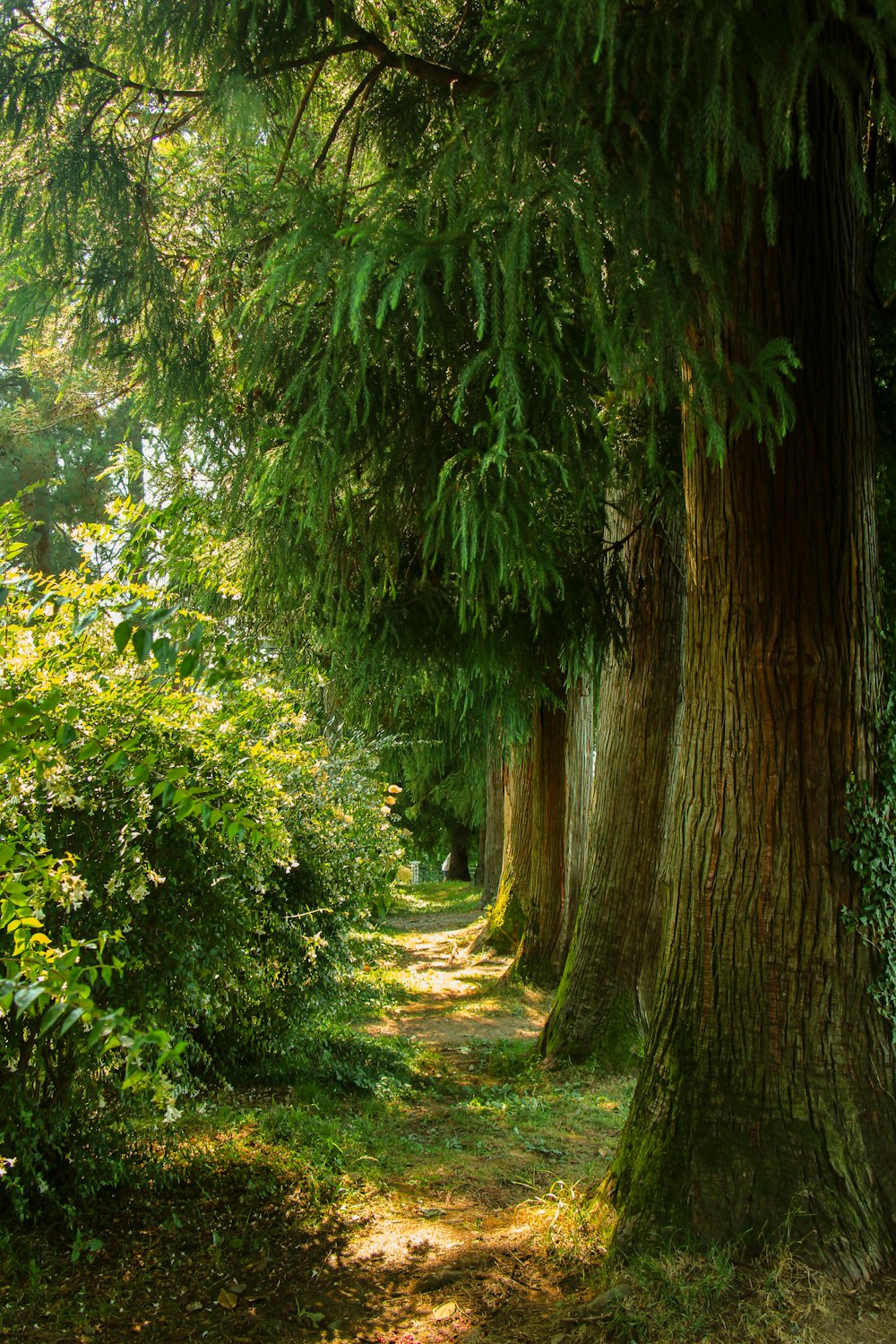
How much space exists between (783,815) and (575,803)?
736 cm

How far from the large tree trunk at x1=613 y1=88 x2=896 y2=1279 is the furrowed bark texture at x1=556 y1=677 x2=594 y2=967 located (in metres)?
6.53

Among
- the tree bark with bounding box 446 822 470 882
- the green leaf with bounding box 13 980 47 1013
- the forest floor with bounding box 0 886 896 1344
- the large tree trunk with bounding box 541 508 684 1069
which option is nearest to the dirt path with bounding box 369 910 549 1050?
the large tree trunk with bounding box 541 508 684 1069

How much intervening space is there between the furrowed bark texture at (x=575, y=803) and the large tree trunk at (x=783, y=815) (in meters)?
6.53

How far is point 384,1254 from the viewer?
4270mm

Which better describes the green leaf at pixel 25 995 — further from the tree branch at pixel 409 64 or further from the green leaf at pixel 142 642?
the tree branch at pixel 409 64

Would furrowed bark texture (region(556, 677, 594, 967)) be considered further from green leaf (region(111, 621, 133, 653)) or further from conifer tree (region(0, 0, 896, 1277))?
green leaf (region(111, 621, 133, 653))

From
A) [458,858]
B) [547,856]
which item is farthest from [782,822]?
[458,858]

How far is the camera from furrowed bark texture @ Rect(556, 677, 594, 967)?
10.6 m

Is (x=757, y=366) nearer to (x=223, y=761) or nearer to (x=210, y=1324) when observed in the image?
(x=223, y=761)

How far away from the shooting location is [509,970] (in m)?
11.5

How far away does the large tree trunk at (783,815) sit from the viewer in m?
3.60

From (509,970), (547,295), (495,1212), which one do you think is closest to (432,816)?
(509,970)

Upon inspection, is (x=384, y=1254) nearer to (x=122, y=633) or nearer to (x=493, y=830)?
(x=122, y=633)

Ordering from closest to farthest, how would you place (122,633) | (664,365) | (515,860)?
(122,633) → (664,365) → (515,860)
